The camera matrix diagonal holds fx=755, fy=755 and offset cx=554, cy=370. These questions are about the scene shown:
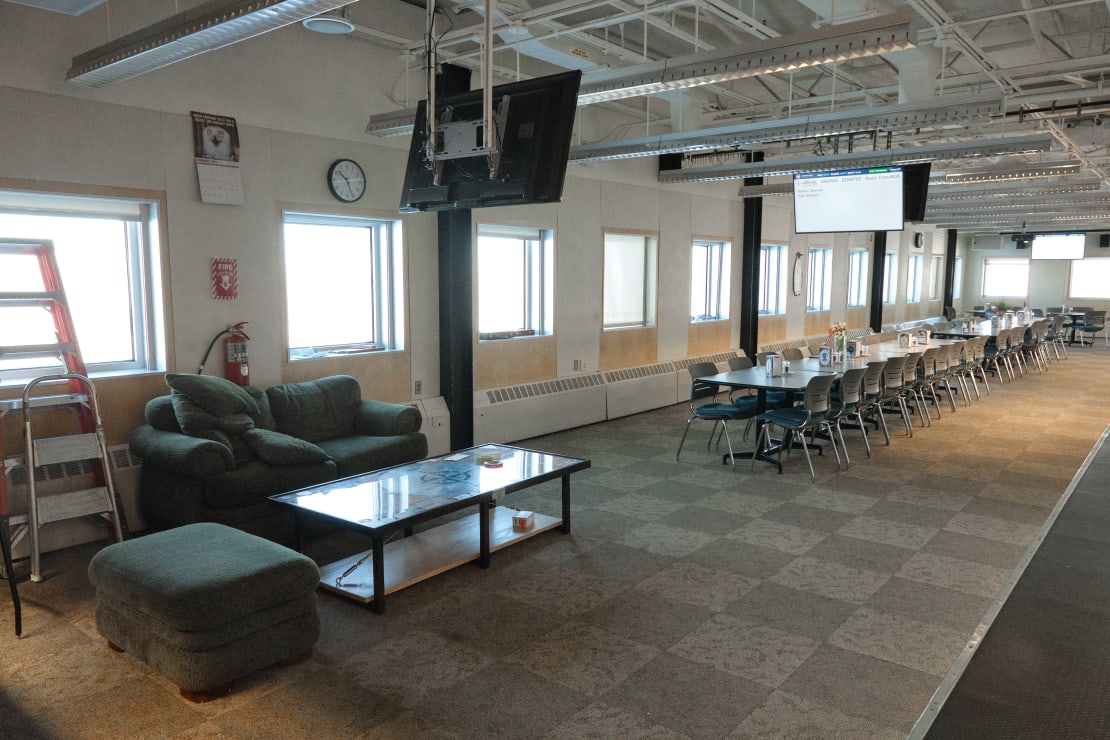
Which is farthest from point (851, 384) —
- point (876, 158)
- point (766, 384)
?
point (876, 158)

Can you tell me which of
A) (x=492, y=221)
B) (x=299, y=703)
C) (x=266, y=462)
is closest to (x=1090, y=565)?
(x=299, y=703)

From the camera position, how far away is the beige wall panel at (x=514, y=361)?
786 centimetres

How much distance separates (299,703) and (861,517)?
164 inches

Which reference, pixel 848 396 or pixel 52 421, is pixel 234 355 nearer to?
pixel 52 421

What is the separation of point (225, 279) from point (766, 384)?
468cm

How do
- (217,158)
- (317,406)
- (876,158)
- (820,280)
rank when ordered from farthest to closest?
(820,280), (876,158), (317,406), (217,158)

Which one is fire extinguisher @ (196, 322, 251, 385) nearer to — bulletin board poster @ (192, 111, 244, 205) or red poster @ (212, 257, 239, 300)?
red poster @ (212, 257, 239, 300)

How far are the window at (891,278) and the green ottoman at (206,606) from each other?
58.6ft

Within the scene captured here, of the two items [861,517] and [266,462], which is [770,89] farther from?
[266,462]

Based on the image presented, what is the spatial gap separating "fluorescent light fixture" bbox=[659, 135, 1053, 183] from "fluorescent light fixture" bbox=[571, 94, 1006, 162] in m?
0.59

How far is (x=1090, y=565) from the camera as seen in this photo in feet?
15.3

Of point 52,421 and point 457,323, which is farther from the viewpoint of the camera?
point 457,323

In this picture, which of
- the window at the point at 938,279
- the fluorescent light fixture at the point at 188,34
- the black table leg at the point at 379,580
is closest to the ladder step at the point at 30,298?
the fluorescent light fixture at the point at 188,34

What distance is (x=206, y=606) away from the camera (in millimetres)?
3066
